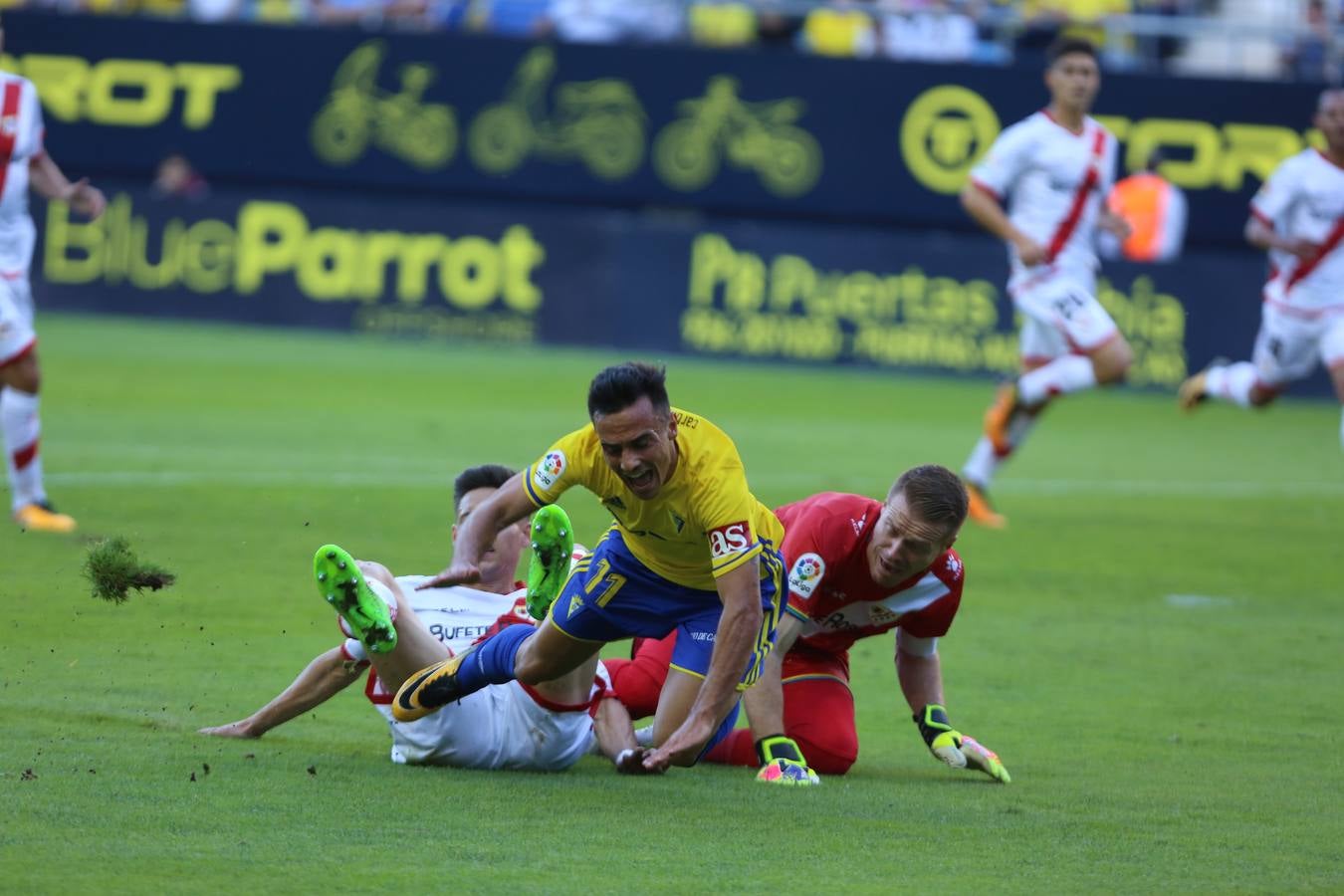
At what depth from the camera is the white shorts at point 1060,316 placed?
40.8 ft

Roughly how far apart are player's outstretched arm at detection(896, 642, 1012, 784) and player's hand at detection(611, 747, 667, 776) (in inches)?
36.6

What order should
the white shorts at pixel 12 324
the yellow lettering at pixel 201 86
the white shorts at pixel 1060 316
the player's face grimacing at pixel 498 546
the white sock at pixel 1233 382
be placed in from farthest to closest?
1. the yellow lettering at pixel 201 86
2. the white sock at pixel 1233 382
3. the white shorts at pixel 1060 316
4. the white shorts at pixel 12 324
5. the player's face grimacing at pixel 498 546

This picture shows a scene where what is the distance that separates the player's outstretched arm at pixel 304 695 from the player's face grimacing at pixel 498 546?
576mm

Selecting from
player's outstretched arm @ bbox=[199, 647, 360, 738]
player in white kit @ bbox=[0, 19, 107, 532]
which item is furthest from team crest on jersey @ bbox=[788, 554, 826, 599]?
player in white kit @ bbox=[0, 19, 107, 532]

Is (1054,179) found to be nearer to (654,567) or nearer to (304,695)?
(654,567)

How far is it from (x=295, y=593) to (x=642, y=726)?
2.38m

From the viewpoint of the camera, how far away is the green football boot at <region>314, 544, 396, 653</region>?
554cm

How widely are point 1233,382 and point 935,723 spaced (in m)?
7.33

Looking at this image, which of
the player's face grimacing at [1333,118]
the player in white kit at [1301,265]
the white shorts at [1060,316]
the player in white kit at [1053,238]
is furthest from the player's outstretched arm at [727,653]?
the player's face grimacing at [1333,118]

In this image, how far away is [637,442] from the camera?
5410mm

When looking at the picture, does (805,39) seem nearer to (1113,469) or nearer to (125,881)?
(1113,469)

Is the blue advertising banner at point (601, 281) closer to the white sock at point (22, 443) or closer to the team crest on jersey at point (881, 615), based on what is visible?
the white sock at point (22, 443)

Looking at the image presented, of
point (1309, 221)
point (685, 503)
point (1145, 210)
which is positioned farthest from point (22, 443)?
point (1145, 210)

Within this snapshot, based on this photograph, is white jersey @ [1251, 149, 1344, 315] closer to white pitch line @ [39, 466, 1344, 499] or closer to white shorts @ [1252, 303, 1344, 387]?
white shorts @ [1252, 303, 1344, 387]
